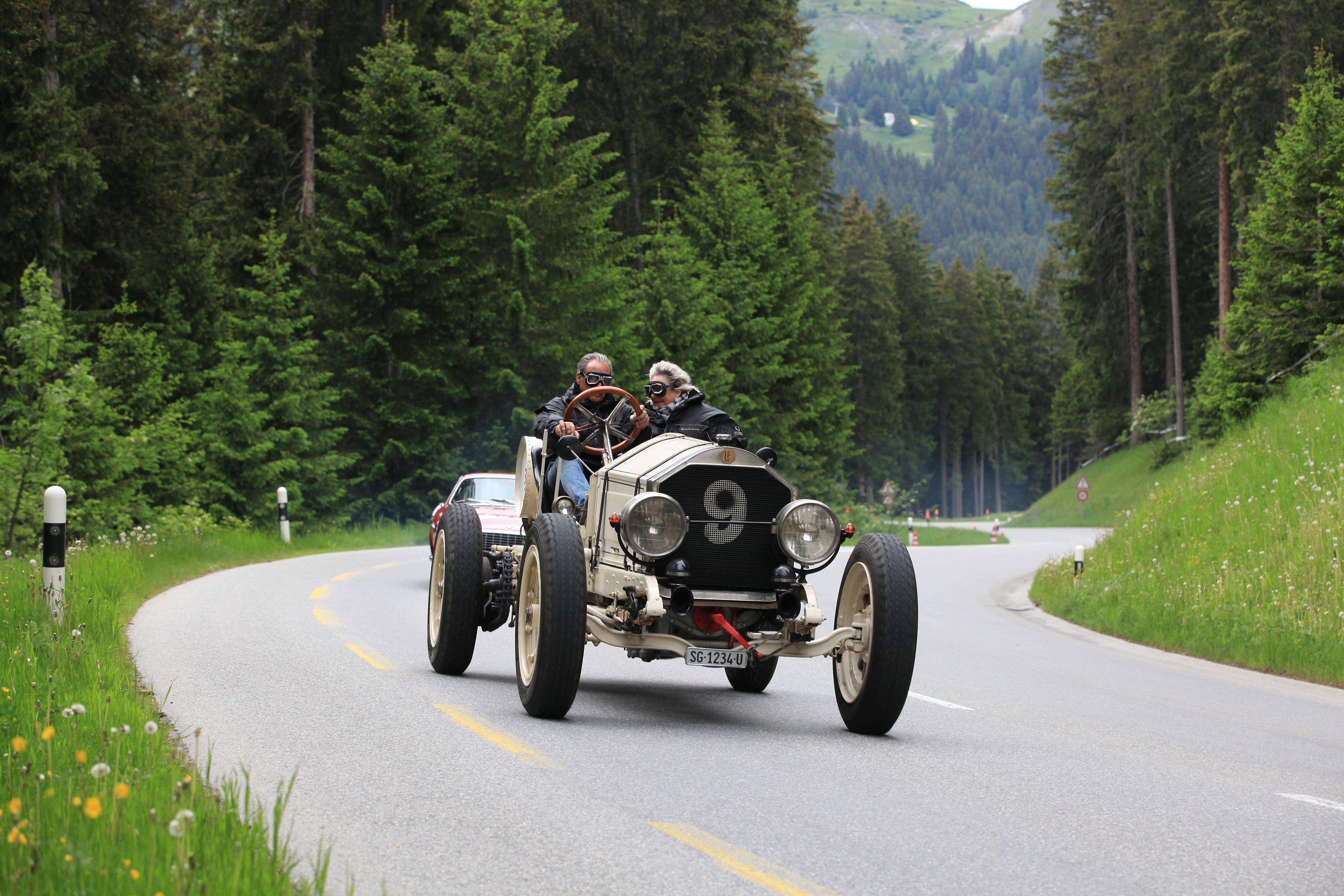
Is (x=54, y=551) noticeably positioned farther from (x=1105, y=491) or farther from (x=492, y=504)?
(x=1105, y=491)

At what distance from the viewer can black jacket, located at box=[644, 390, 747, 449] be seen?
864 centimetres

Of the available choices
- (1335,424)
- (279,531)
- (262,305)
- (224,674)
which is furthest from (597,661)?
(262,305)

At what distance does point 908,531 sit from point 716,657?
42645 millimetres

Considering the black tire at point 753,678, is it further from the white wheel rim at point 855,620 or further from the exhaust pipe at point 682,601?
the exhaust pipe at point 682,601

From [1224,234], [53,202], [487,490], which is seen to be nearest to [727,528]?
[487,490]

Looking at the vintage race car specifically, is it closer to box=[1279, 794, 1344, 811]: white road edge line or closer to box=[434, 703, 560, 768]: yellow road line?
box=[434, 703, 560, 768]: yellow road line

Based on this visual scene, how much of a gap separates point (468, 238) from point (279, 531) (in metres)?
10.7

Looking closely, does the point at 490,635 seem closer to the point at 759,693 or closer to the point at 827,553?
the point at 759,693

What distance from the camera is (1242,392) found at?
22.8 m

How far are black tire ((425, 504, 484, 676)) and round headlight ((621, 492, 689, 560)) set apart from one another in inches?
86.7

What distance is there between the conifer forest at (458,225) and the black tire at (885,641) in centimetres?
1243

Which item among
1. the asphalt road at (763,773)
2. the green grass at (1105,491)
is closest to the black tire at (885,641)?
the asphalt road at (763,773)

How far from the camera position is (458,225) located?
35250 mm

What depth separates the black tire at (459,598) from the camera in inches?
360
